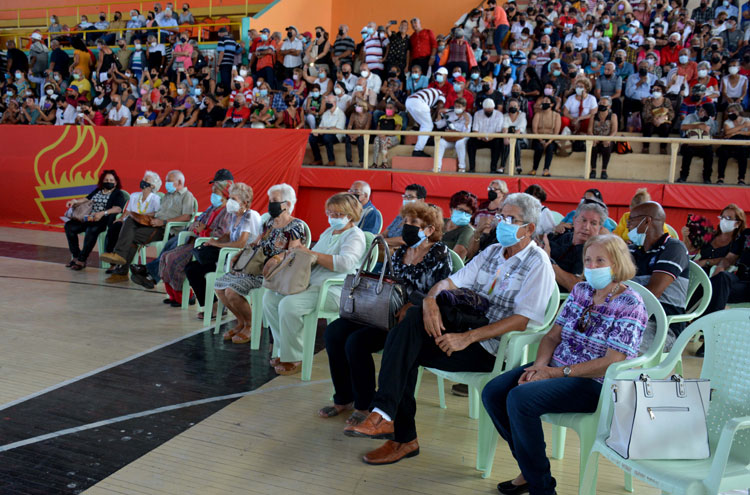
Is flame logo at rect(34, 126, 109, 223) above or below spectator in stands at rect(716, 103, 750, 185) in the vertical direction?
below

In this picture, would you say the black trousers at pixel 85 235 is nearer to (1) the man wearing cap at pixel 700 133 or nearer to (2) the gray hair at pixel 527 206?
(2) the gray hair at pixel 527 206

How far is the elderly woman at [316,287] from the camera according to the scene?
4418 millimetres

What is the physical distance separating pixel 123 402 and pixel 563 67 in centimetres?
914

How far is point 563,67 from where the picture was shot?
1066cm

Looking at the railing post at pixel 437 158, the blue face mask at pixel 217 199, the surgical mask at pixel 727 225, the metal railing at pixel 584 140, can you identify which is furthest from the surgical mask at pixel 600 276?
the railing post at pixel 437 158

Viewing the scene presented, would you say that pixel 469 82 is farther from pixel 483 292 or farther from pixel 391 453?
pixel 391 453

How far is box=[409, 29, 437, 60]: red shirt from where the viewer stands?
12.0 metres

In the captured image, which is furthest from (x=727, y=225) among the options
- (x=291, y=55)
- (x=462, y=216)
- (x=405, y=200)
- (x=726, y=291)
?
(x=291, y=55)

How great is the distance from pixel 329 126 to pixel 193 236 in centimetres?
493

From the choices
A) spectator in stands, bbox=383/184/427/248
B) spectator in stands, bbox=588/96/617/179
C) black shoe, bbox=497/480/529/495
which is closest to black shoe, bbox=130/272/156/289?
spectator in stands, bbox=383/184/427/248

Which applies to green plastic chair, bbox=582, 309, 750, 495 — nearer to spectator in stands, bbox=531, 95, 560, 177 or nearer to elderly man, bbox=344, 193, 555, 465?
elderly man, bbox=344, 193, 555, 465

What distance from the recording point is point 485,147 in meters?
9.73

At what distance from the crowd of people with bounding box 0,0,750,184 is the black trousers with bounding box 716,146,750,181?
2 centimetres

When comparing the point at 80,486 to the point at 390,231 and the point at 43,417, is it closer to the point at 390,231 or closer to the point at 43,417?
the point at 43,417
